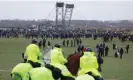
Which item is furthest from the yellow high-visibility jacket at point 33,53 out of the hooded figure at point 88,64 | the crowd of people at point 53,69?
the hooded figure at point 88,64

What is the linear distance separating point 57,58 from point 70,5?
306 ft

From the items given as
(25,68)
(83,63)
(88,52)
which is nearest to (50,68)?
(25,68)

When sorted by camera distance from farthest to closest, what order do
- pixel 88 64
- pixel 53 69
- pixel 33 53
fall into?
pixel 33 53 → pixel 88 64 → pixel 53 69

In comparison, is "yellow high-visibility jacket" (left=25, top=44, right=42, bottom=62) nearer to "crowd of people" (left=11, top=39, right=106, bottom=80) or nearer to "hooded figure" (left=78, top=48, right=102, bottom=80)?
"crowd of people" (left=11, top=39, right=106, bottom=80)

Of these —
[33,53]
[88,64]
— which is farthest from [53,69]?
[33,53]

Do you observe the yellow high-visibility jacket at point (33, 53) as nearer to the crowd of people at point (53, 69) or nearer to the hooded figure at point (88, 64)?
the crowd of people at point (53, 69)

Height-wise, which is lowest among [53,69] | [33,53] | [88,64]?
[33,53]

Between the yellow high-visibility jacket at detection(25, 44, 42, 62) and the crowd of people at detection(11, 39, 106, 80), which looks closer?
the crowd of people at detection(11, 39, 106, 80)

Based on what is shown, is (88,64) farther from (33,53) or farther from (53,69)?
(33,53)

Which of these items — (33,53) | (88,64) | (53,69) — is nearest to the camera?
(53,69)

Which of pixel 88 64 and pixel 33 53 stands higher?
pixel 88 64

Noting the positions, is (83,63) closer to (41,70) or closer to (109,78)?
(41,70)

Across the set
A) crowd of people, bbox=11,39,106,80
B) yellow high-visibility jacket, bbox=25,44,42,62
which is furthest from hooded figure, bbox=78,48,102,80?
yellow high-visibility jacket, bbox=25,44,42,62

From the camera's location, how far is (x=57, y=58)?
1257 centimetres
